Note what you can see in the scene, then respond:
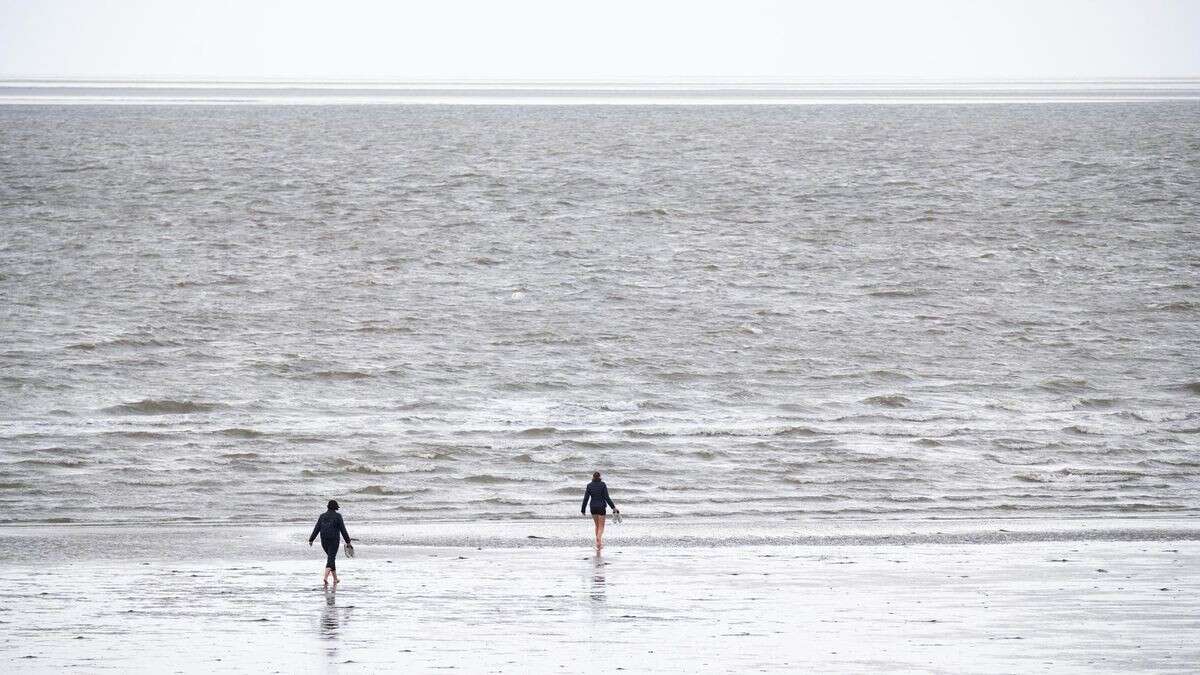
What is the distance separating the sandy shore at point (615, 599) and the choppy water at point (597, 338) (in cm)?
261

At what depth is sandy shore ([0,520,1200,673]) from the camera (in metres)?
16.6

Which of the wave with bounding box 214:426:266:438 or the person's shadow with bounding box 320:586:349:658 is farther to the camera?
the wave with bounding box 214:426:266:438

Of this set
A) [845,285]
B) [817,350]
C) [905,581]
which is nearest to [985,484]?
[905,581]

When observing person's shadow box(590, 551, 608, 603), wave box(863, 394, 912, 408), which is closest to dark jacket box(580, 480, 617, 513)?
person's shadow box(590, 551, 608, 603)

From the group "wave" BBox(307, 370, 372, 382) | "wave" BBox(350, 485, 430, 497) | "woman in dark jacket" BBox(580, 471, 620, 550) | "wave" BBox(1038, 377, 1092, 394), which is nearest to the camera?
"woman in dark jacket" BBox(580, 471, 620, 550)

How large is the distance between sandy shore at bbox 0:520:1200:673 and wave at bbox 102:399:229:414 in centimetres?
1059

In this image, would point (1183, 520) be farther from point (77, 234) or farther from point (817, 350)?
point (77, 234)

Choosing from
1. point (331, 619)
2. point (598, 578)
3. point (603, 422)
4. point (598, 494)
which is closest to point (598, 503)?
point (598, 494)

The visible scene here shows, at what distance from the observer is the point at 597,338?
147 ft

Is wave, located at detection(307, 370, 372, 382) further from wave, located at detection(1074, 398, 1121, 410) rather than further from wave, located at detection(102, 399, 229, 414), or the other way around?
wave, located at detection(1074, 398, 1121, 410)

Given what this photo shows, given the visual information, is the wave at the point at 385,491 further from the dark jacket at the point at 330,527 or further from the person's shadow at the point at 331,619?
the person's shadow at the point at 331,619

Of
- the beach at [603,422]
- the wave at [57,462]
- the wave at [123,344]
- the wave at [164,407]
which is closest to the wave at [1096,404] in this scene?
the beach at [603,422]

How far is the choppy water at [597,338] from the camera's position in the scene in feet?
95.7

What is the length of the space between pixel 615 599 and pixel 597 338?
25.4 metres
